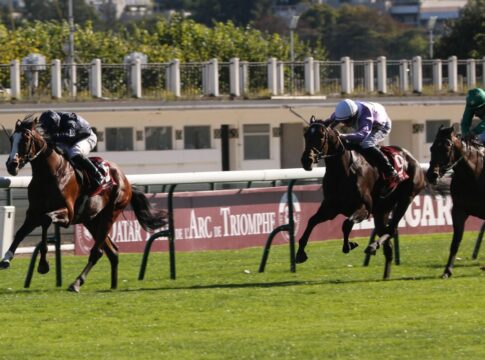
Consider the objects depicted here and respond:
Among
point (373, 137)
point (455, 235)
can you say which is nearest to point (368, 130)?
point (373, 137)

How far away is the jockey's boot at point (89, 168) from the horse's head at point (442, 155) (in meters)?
3.28

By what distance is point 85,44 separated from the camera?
67500 millimetres

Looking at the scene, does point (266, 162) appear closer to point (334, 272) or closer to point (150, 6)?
point (334, 272)

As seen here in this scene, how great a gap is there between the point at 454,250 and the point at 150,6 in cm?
18291

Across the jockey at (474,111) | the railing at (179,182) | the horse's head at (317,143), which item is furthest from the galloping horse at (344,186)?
the railing at (179,182)

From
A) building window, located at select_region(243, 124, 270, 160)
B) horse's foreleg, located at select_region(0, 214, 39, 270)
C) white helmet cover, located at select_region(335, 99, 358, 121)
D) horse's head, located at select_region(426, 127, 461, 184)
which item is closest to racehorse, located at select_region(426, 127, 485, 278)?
horse's head, located at select_region(426, 127, 461, 184)

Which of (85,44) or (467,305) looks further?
(85,44)

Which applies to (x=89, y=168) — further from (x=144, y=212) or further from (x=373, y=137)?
(x=373, y=137)

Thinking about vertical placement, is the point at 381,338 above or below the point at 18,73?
below

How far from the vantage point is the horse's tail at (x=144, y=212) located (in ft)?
50.5

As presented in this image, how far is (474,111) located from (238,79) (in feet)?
90.6

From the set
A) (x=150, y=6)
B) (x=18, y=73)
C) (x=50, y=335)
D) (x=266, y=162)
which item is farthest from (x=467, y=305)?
(x=150, y=6)

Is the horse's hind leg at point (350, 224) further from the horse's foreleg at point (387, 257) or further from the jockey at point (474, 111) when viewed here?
the jockey at point (474, 111)

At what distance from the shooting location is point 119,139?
44.2 meters
